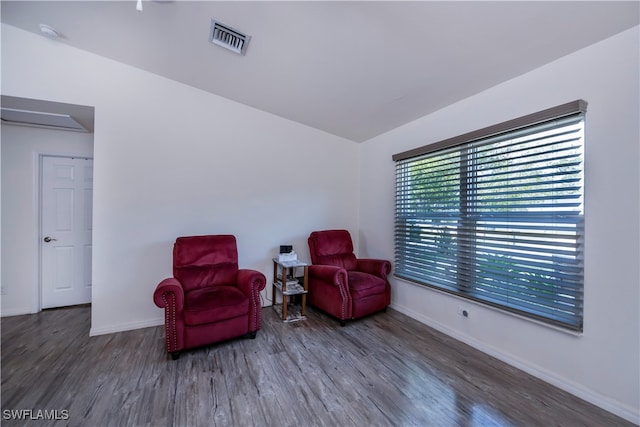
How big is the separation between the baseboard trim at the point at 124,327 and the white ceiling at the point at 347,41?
2843mm

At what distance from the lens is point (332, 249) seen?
371cm

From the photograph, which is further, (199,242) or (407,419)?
(199,242)

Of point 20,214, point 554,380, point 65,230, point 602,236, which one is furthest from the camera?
point 65,230

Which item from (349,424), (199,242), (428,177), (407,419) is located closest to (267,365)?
(349,424)

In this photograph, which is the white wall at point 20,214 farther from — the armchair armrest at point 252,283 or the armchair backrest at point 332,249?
the armchair backrest at point 332,249

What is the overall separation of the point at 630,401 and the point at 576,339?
386mm

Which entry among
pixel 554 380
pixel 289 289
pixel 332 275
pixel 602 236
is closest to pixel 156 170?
pixel 289 289

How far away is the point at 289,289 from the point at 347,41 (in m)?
2.65

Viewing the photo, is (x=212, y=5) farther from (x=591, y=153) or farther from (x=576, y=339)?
(x=576, y=339)

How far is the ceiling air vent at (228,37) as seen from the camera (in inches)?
87.1

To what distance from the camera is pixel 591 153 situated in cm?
185

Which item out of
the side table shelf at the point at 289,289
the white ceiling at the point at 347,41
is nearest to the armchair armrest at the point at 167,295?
the side table shelf at the point at 289,289

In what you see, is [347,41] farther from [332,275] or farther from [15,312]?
[15,312]

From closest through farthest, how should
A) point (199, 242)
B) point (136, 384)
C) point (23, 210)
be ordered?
point (136, 384)
point (199, 242)
point (23, 210)
